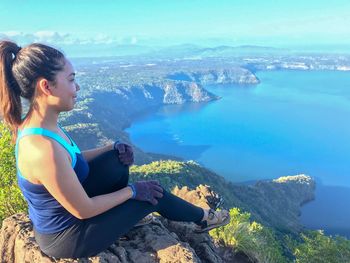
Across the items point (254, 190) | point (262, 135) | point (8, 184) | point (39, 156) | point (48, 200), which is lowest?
point (262, 135)

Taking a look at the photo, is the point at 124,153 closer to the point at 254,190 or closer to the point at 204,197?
the point at 204,197

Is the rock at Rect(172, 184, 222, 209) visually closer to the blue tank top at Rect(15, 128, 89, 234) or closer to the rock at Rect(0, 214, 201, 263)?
the rock at Rect(0, 214, 201, 263)

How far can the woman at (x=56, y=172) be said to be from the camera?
2.99 meters

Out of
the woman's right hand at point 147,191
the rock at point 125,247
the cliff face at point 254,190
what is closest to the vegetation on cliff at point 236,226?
the cliff face at point 254,190

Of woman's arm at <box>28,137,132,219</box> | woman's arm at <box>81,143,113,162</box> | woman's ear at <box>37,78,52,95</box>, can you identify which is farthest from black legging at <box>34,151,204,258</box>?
woman's ear at <box>37,78,52,95</box>

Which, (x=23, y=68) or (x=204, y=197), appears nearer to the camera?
(x=23, y=68)

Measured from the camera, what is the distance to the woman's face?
126 inches

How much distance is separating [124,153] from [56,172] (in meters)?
1.27

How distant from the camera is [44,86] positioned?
10.2 feet

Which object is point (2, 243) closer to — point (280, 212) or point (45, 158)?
point (45, 158)

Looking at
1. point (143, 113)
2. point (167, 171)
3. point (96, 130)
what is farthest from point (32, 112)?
point (143, 113)

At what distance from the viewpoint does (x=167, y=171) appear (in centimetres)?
5353

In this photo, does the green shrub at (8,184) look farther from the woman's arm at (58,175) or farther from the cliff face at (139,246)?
the woman's arm at (58,175)

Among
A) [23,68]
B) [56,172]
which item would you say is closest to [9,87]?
[23,68]
